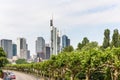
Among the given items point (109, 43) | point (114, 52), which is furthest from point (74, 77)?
point (109, 43)

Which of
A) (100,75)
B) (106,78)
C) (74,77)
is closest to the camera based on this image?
(106,78)

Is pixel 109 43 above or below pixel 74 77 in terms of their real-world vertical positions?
above

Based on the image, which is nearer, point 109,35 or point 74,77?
point 74,77

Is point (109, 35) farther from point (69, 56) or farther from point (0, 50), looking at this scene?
point (69, 56)

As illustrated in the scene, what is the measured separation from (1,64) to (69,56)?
106 ft

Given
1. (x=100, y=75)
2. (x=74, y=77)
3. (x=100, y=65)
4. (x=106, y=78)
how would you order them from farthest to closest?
1. (x=74, y=77)
2. (x=100, y=75)
3. (x=106, y=78)
4. (x=100, y=65)

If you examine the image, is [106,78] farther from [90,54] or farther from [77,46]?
[77,46]

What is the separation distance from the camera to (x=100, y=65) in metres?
66.9

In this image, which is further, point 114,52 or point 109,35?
point 109,35

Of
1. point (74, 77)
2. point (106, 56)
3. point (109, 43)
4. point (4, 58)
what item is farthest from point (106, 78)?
point (109, 43)

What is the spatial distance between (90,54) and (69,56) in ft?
49.8

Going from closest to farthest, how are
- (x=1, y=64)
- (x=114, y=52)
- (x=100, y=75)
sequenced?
(x=114, y=52) < (x=100, y=75) < (x=1, y=64)

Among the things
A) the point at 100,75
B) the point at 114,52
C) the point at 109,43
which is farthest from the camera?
the point at 109,43

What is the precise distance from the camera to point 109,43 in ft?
423
